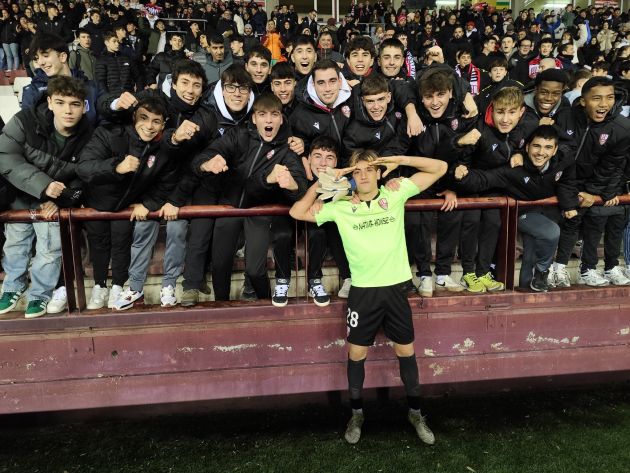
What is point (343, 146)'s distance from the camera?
4.37 m

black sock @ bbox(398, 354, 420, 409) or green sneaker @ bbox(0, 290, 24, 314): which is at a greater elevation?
green sneaker @ bbox(0, 290, 24, 314)

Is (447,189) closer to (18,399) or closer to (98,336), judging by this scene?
(98,336)

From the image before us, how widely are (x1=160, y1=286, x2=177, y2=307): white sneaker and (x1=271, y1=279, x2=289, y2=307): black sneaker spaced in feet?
2.53

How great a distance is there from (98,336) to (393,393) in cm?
274

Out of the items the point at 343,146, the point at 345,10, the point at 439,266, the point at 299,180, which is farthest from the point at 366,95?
the point at 345,10

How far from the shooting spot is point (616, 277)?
14.6 ft

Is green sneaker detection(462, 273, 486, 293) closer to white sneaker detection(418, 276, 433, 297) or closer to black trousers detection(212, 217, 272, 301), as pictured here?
white sneaker detection(418, 276, 433, 297)

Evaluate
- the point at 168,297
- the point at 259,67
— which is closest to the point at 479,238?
the point at 168,297

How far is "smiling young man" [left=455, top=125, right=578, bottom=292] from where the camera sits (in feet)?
13.4

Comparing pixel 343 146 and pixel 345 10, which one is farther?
pixel 345 10

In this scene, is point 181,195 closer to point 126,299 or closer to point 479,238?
point 126,299

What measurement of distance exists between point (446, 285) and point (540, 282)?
77 cm

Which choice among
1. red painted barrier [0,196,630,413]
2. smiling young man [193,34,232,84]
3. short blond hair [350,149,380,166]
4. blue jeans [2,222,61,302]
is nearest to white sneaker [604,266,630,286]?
red painted barrier [0,196,630,413]

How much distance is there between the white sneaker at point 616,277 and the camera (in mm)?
4418
